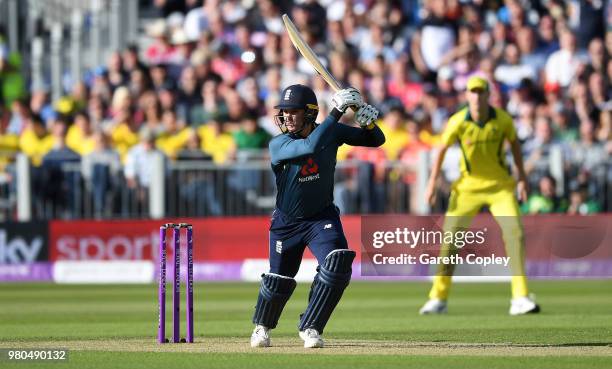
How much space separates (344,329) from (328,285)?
103 inches

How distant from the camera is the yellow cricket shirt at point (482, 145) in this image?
1405 centimetres

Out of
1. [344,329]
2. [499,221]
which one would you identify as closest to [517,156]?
[499,221]

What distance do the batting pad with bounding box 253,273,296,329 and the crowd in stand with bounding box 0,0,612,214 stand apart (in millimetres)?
9934

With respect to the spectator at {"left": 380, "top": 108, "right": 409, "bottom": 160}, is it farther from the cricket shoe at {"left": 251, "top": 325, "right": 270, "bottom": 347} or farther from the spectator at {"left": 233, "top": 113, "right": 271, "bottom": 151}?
the cricket shoe at {"left": 251, "top": 325, "right": 270, "bottom": 347}

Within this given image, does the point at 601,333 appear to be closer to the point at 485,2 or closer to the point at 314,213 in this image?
the point at 314,213

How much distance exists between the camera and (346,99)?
9.90 metres

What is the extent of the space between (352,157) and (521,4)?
4664 millimetres

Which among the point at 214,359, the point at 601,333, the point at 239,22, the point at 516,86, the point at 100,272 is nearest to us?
the point at 214,359

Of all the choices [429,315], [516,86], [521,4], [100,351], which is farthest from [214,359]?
[521,4]

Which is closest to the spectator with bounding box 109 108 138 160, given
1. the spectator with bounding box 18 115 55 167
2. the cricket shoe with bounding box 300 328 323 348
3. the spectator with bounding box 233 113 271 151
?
the spectator with bounding box 18 115 55 167

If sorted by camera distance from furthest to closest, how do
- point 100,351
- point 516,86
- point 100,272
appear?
point 516,86 < point 100,272 < point 100,351

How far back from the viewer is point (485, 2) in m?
23.9

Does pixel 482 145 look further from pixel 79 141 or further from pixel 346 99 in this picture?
pixel 79 141

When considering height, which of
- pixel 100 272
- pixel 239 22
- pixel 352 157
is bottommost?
pixel 100 272
